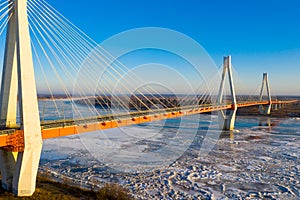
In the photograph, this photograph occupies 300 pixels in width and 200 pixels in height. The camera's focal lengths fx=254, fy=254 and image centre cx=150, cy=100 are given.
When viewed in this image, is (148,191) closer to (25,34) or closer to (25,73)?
(25,73)

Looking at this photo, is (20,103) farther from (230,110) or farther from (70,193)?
(230,110)

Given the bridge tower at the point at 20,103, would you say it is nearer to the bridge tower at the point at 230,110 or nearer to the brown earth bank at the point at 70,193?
the brown earth bank at the point at 70,193

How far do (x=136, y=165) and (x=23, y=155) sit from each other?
5759 millimetres

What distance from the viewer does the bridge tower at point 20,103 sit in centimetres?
716

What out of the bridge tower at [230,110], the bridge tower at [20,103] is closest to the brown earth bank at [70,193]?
the bridge tower at [20,103]

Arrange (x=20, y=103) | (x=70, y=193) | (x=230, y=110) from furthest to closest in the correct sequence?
1. (x=230, y=110)
2. (x=70, y=193)
3. (x=20, y=103)

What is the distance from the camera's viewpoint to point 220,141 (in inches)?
744

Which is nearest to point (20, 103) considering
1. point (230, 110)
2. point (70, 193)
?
point (70, 193)

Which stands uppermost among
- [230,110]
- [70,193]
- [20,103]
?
[20,103]

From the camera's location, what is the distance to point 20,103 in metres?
7.16

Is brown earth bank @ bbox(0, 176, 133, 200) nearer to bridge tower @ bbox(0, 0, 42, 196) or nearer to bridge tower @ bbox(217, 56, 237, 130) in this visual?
bridge tower @ bbox(0, 0, 42, 196)

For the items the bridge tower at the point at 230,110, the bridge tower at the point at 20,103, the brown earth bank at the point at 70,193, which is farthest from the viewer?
the bridge tower at the point at 230,110

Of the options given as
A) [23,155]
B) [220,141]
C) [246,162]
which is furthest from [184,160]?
[23,155]

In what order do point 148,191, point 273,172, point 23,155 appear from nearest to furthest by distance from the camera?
point 23,155
point 148,191
point 273,172
